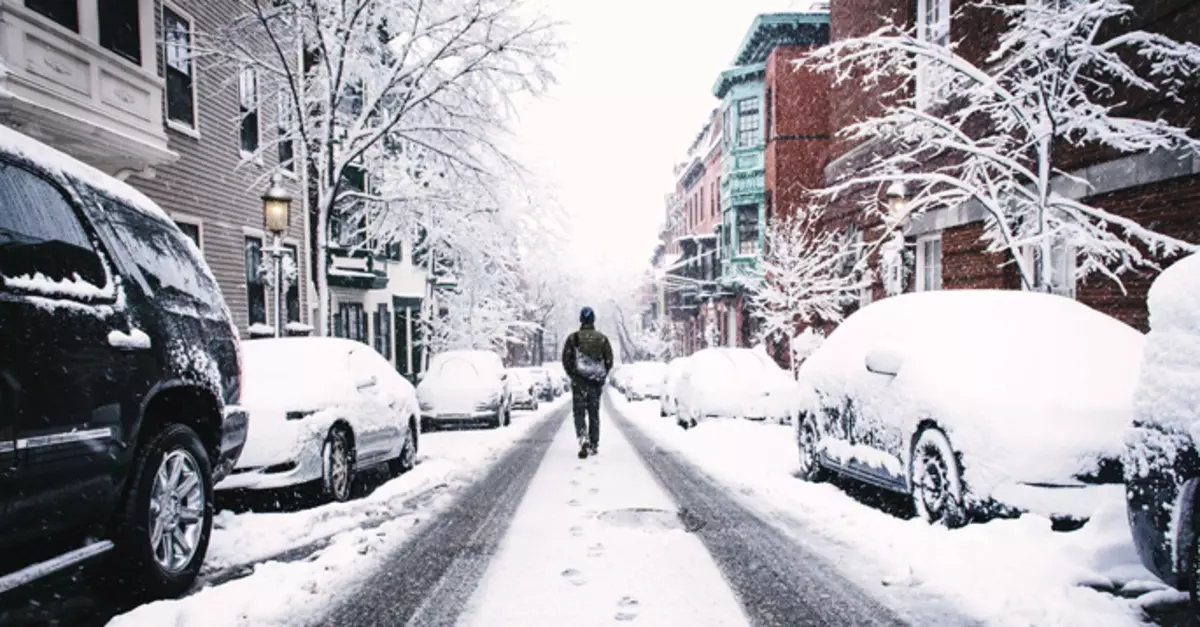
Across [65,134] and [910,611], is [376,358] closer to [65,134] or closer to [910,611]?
[65,134]

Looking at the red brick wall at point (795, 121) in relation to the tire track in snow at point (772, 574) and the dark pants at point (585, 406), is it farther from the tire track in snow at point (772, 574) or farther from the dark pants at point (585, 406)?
the tire track in snow at point (772, 574)

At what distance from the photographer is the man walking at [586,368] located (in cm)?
1041

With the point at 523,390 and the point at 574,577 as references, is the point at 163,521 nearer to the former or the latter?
the point at 574,577

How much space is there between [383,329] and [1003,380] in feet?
82.0

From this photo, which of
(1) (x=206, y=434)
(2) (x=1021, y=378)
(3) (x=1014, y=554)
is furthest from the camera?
(2) (x=1021, y=378)

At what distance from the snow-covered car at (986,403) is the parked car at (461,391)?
9.55 metres

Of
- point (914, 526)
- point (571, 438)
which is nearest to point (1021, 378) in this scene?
point (914, 526)

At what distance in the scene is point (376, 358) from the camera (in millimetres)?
9531

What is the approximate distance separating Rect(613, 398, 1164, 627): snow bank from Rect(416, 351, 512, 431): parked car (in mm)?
9936

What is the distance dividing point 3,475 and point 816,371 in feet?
21.5

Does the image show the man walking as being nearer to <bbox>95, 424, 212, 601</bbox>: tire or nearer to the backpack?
the backpack

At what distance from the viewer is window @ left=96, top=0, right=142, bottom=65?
1099cm

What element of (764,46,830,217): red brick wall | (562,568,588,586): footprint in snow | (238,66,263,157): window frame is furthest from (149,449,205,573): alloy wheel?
(764,46,830,217): red brick wall

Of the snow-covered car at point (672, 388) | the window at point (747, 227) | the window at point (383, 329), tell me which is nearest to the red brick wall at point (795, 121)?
the window at point (747, 227)
